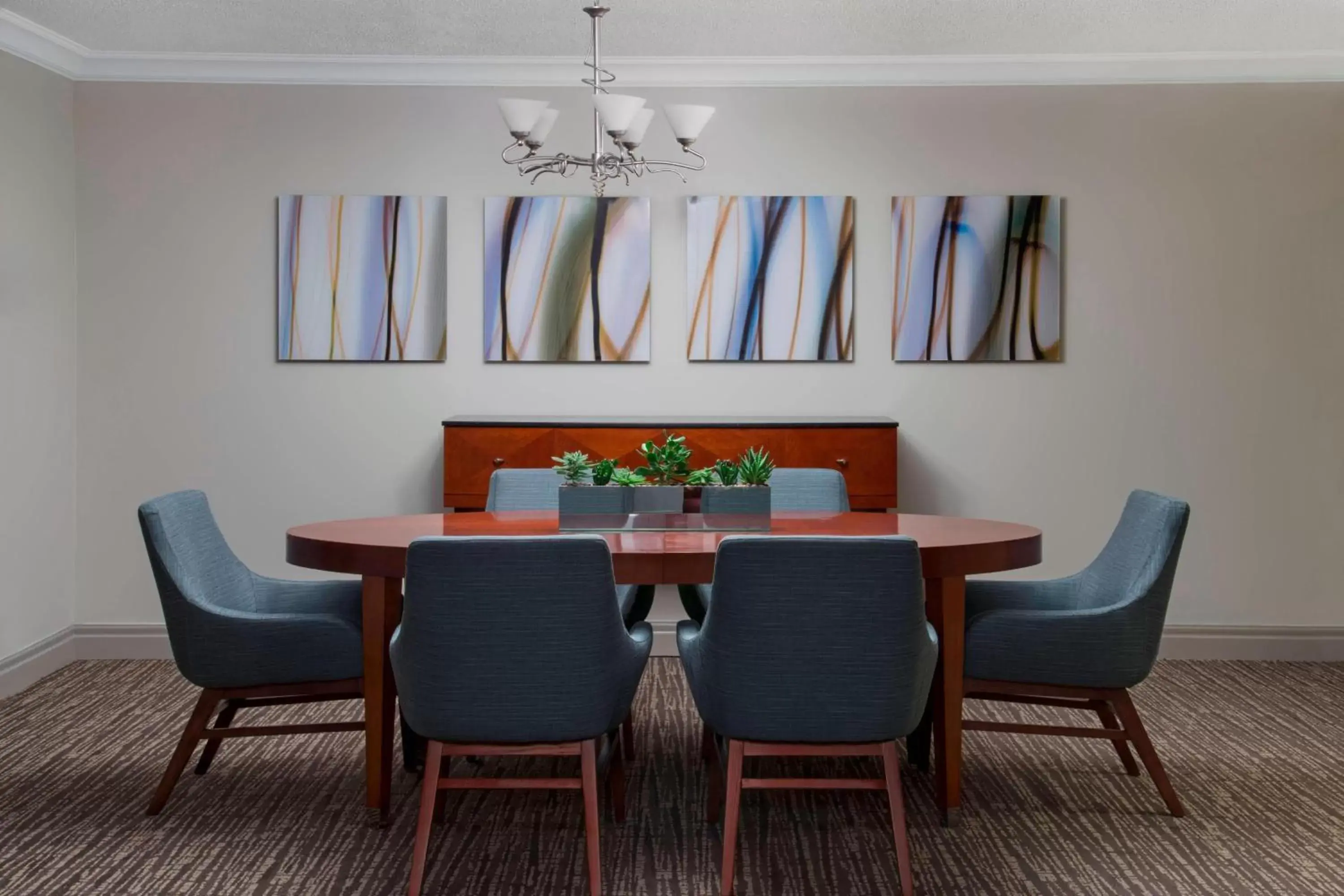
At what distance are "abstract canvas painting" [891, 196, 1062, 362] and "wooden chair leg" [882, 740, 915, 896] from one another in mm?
2804

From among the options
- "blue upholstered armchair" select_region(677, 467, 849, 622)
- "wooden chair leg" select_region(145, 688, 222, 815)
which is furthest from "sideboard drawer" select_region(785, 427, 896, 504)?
"wooden chair leg" select_region(145, 688, 222, 815)

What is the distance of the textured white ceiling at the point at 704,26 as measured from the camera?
427cm

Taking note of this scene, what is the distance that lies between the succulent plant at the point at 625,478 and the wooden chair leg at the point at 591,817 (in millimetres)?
913

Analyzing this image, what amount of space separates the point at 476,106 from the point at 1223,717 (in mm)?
3785

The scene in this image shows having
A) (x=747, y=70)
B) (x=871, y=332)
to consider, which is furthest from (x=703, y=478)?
(x=747, y=70)

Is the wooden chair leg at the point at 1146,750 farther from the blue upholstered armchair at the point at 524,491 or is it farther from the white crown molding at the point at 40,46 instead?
the white crown molding at the point at 40,46

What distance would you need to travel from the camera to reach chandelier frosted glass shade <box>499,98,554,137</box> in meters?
3.25

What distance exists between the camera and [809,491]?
155 inches

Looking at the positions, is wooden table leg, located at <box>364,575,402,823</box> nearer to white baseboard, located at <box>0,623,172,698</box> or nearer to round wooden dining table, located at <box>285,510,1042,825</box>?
round wooden dining table, located at <box>285,510,1042,825</box>

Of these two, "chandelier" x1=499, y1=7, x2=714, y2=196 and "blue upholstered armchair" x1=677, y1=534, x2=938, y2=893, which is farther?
"chandelier" x1=499, y1=7, x2=714, y2=196

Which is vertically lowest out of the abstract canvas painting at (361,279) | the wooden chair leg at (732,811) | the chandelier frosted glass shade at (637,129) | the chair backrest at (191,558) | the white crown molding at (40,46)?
the wooden chair leg at (732,811)

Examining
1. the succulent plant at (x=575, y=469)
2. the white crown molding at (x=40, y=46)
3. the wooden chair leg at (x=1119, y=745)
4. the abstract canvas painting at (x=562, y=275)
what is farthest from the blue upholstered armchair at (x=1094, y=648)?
the white crown molding at (x=40, y=46)

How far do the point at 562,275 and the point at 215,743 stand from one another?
2455 mm

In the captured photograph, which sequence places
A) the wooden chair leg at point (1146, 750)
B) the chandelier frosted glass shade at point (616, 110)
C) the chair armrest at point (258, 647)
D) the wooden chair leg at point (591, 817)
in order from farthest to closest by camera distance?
the chandelier frosted glass shade at point (616, 110) < the wooden chair leg at point (1146, 750) < the chair armrest at point (258, 647) < the wooden chair leg at point (591, 817)
